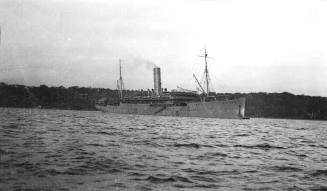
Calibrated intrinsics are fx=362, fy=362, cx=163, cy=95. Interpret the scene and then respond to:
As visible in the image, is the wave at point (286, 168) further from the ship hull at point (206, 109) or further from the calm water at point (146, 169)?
the ship hull at point (206, 109)

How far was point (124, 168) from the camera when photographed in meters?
9.47

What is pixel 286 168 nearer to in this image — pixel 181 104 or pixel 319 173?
pixel 319 173

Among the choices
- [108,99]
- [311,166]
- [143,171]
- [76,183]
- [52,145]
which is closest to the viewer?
[76,183]

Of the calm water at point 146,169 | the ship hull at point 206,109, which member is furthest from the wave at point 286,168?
the ship hull at point 206,109

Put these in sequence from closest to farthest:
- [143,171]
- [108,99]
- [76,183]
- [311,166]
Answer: [76,183], [143,171], [311,166], [108,99]

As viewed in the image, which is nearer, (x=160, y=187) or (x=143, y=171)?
(x=160, y=187)

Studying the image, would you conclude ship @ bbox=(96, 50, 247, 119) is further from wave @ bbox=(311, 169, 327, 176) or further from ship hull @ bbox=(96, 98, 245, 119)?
wave @ bbox=(311, 169, 327, 176)

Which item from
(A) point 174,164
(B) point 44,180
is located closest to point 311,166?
(A) point 174,164

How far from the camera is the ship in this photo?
64750 mm

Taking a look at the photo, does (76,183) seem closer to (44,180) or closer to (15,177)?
(44,180)

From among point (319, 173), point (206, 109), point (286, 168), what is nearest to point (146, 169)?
point (286, 168)

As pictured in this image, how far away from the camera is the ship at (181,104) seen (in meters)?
64.8

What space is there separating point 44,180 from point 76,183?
712 millimetres

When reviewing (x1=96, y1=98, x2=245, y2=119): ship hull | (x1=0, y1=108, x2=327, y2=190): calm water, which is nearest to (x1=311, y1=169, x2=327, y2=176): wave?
(x1=0, y1=108, x2=327, y2=190): calm water
